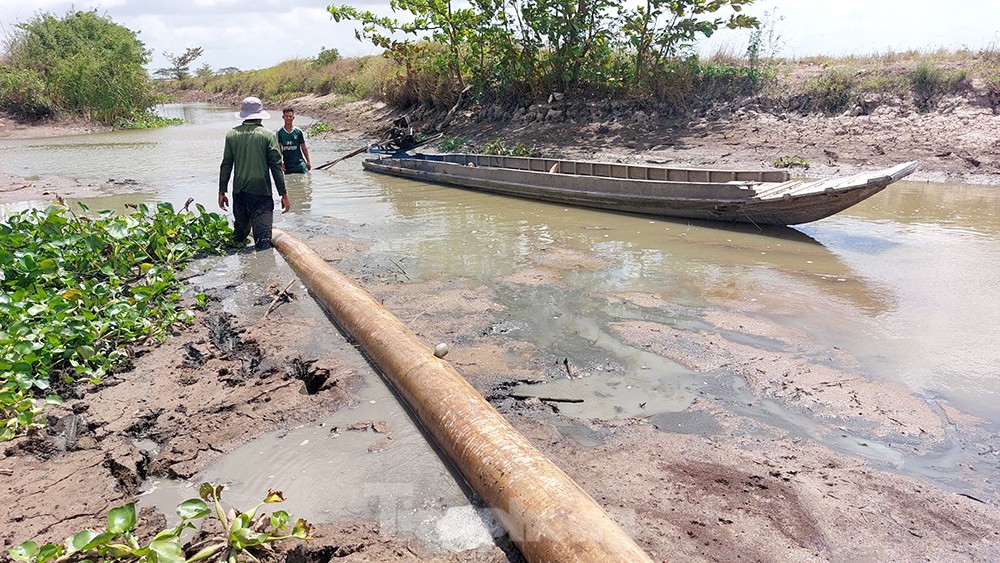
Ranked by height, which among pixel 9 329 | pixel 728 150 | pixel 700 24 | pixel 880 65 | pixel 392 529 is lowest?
pixel 392 529

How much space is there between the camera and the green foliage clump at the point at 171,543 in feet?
8.24

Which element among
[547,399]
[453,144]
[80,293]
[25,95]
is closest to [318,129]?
[453,144]

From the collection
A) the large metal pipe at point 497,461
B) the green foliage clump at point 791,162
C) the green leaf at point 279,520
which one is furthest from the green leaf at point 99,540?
the green foliage clump at point 791,162

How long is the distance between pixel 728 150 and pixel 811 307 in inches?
365

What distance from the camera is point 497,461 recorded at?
10.1ft

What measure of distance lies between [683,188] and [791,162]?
5.17 meters

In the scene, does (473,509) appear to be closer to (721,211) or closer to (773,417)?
(773,417)

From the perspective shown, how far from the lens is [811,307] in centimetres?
621

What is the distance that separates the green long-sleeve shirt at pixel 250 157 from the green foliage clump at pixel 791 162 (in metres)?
10.4

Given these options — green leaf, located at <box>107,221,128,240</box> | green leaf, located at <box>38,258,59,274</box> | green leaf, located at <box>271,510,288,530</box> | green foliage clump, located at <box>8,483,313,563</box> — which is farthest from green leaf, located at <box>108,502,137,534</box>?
green leaf, located at <box>107,221,128,240</box>

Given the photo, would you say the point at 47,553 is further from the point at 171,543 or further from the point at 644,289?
the point at 644,289

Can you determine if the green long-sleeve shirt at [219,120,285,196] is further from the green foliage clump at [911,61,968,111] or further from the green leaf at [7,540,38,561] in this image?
the green foliage clump at [911,61,968,111]

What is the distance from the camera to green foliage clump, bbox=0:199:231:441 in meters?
4.21

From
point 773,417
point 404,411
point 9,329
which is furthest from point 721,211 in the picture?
point 9,329
